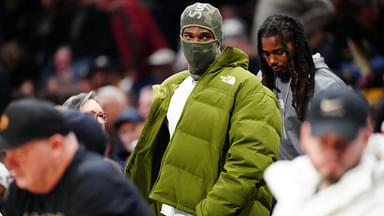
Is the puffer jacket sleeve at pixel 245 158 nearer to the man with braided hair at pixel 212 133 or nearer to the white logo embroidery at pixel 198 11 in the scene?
the man with braided hair at pixel 212 133

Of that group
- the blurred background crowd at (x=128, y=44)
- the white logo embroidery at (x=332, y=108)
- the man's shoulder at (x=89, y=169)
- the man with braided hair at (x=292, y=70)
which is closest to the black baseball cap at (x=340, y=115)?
the white logo embroidery at (x=332, y=108)

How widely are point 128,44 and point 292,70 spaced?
243 inches

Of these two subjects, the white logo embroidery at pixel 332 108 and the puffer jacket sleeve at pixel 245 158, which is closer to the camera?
the white logo embroidery at pixel 332 108

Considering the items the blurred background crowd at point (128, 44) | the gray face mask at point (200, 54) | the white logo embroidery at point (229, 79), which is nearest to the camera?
the white logo embroidery at point (229, 79)

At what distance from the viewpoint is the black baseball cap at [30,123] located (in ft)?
19.7

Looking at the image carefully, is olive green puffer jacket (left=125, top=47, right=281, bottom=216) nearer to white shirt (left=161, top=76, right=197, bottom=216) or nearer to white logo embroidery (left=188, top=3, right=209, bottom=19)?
white shirt (left=161, top=76, right=197, bottom=216)

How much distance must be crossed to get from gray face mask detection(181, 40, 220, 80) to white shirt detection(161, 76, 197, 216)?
134 mm

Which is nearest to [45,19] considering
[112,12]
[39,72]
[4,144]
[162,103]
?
[39,72]

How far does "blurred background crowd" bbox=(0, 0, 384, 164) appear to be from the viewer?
38.3ft

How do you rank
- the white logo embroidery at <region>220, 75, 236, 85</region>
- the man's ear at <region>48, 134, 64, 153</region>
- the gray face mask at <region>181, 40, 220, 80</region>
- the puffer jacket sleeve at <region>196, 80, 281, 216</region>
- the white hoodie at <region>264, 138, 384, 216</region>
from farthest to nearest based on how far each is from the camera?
the gray face mask at <region>181, 40, 220, 80</region> < the white logo embroidery at <region>220, 75, 236, 85</region> < the puffer jacket sleeve at <region>196, 80, 281, 216</region> < the man's ear at <region>48, 134, 64, 153</region> < the white hoodie at <region>264, 138, 384, 216</region>

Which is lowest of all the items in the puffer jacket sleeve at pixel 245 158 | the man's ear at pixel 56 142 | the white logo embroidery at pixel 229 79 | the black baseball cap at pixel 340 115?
the puffer jacket sleeve at pixel 245 158

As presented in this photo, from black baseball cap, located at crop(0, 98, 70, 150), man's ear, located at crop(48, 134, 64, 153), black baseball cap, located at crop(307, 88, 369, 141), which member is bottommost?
man's ear, located at crop(48, 134, 64, 153)

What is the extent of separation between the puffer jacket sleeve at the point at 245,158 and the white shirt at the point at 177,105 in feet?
1.33

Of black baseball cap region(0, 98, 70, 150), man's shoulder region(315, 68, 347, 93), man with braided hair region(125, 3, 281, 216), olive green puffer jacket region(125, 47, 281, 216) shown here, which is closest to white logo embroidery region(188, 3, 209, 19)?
man with braided hair region(125, 3, 281, 216)
